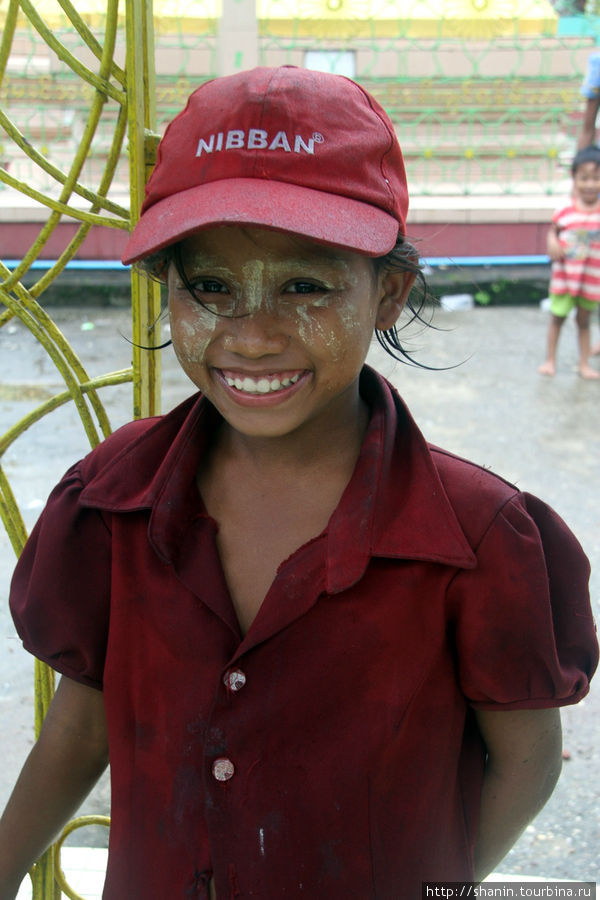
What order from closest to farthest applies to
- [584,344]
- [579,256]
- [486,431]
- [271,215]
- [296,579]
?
[271,215]
[296,579]
[486,431]
[579,256]
[584,344]

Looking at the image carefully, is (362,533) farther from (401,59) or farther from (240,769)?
(401,59)

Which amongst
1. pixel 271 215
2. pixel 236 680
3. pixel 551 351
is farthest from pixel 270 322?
pixel 551 351

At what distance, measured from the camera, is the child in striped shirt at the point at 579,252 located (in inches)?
226

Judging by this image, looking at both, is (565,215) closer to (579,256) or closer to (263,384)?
(579,256)

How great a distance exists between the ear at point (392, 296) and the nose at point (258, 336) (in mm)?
179

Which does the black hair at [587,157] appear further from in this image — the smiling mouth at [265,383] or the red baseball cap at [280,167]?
the smiling mouth at [265,383]

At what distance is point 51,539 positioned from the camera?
122 centimetres

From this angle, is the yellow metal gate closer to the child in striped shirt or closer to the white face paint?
the white face paint

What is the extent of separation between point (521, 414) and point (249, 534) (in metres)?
4.20

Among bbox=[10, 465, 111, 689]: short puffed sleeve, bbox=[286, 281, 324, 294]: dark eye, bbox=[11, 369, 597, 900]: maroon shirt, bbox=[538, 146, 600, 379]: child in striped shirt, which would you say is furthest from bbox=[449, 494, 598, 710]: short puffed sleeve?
bbox=[538, 146, 600, 379]: child in striped shirt

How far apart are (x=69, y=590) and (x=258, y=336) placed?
0.42m

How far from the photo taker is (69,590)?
48.1 inches

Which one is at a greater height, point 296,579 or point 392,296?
point 392,296

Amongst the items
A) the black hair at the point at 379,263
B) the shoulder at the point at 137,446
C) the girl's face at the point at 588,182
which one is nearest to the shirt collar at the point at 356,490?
the shoulder at the point at 137,446
